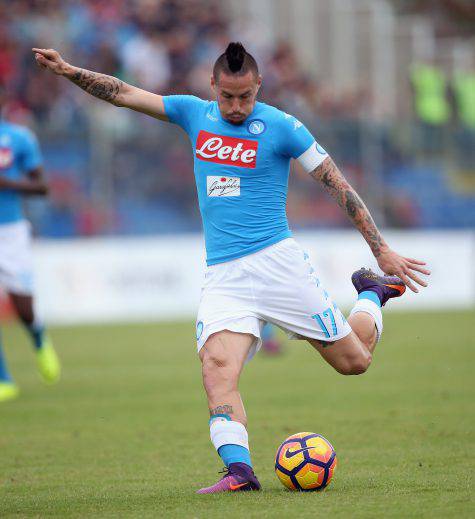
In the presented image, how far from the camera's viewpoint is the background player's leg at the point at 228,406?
575cm

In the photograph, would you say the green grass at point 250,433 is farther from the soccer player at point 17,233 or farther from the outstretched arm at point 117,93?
the outstretched arm at point 117,93

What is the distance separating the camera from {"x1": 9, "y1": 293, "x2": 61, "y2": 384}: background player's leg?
438 inches

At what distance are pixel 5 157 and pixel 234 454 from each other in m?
6.36

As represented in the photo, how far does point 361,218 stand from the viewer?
20.0 feet

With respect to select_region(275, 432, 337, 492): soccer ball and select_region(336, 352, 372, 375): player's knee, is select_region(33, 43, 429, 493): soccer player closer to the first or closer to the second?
select_region(336, 352, 372, 375): player's knee

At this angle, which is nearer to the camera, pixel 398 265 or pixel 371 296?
pixel 398 265

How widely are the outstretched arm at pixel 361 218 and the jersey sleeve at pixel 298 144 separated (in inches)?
2.1

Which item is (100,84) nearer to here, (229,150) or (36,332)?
(229,150)

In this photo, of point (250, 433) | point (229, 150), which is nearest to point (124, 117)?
point (250, 433)

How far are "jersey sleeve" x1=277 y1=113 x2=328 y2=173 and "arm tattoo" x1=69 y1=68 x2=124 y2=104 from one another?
39.0 inches

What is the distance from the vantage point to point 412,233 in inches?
843

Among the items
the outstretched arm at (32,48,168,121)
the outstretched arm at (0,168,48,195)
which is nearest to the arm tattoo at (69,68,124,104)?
the outstretched arm at (32,48,168,121)

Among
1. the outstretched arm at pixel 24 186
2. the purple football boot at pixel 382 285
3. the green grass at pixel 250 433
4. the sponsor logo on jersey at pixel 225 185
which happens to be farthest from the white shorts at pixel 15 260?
the sponsor logo on jersey at pixel 225 185

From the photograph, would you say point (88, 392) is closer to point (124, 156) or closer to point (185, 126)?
point (185, 126)
